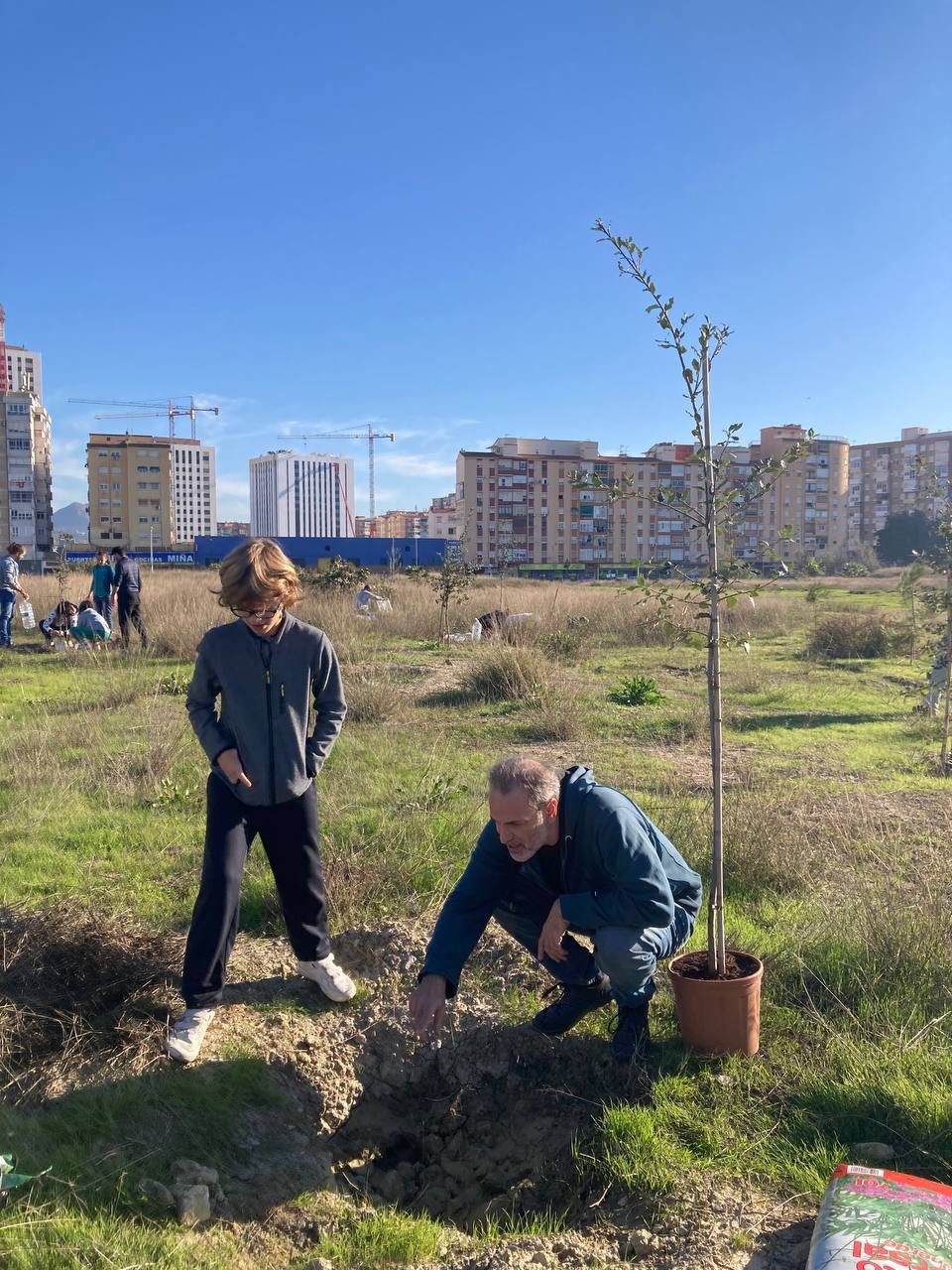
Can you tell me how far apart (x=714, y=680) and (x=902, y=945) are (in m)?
1.32

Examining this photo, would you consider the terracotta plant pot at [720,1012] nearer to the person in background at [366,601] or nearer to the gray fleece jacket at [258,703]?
the gray fleece jacket at [258,703]

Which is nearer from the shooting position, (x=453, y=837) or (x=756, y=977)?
(x=756, y=977)

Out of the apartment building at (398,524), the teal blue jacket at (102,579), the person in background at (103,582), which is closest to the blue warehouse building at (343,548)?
the person in background at (103,582)

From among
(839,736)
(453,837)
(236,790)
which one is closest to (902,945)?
(453,837)

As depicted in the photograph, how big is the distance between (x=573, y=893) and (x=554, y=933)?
15 centimetres

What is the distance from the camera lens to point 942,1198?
7.36ft

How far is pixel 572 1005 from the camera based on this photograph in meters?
3.21

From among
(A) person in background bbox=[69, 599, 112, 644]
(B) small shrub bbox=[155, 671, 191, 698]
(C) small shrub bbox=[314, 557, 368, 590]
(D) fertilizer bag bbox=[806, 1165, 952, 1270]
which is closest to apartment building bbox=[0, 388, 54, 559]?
(C) small shrub bbox=[314, 557, 368, 590]

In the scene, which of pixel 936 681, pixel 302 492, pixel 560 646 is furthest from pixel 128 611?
pixel 302 492

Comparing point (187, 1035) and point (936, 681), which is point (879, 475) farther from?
point (187, 1035)

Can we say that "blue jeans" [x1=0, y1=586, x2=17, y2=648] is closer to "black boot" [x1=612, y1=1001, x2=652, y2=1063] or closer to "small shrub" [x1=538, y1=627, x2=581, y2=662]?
"small shrub" [x1=538, y1=627, x2=581, y2=662]

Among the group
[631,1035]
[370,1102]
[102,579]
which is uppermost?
[102,579]

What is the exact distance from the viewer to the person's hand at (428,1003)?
9.21ft

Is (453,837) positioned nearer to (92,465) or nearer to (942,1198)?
(942,1198)
